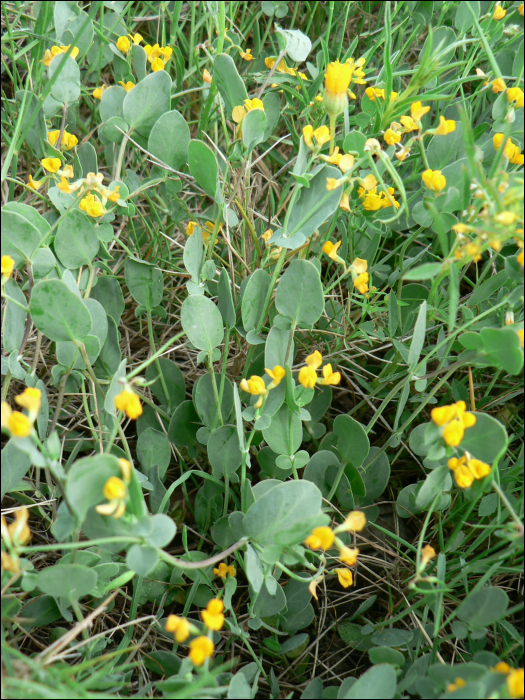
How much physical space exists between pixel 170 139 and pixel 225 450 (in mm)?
539

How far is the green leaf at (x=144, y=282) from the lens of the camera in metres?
1.08

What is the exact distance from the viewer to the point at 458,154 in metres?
1.11

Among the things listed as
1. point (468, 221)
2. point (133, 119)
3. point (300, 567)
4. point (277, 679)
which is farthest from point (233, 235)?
point (277, 679)

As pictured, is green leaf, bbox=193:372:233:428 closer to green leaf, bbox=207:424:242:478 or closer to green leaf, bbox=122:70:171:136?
green leaf, bbox=207:424:242:478

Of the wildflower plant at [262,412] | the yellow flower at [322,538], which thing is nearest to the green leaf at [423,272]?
the wildflower plant at [262,412]

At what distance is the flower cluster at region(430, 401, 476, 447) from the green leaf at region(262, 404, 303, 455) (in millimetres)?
238

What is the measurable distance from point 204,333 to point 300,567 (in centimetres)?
43

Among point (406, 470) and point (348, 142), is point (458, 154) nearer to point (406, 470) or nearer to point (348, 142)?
point (348, 142)

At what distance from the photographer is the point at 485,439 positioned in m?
0.76

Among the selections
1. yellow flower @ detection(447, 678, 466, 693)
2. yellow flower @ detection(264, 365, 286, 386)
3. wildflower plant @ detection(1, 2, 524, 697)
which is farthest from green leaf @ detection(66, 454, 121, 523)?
yellow flower @ detection(447, 678, 466, 693)

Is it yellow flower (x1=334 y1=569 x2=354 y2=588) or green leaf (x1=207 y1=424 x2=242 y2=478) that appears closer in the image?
yellow flower (x1=334 y1=569 x2=354 y2=588)

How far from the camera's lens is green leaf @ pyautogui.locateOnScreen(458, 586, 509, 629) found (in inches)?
29.5

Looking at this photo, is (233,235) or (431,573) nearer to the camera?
(431,573)

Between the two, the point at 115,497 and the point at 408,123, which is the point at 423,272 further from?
the point at 115,497
